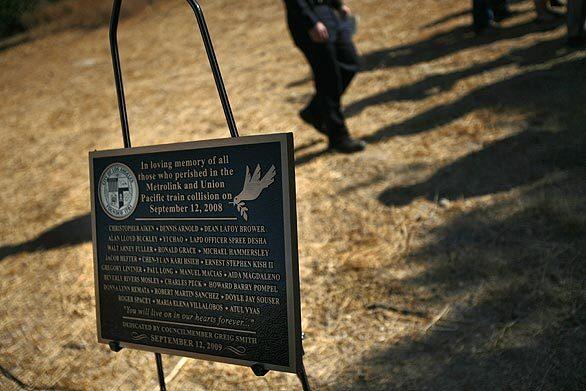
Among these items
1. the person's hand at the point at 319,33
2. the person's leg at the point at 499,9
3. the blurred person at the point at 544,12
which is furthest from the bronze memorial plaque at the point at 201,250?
the person's leg at the point at 499,9

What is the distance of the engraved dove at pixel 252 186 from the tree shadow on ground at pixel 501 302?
43.9 inches

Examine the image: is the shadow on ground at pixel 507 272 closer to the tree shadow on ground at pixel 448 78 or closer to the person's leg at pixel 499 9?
the tree shadow on ground at pixel 448 78

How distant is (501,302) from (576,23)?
4.24 metres

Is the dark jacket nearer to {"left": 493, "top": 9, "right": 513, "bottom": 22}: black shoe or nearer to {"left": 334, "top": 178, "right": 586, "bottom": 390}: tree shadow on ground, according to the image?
{"left": 334, "top": 178, "right": 586, "bottom": 390}: tree shadow on ground

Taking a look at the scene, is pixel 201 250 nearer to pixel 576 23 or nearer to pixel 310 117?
pixel 310 117

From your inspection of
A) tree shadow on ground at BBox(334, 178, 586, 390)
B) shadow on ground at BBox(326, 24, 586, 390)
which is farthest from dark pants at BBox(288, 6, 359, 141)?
tree shadow on ground at BBox(334, 178, 586, 390)

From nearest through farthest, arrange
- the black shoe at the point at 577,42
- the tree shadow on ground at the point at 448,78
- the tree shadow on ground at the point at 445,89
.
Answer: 1. the tree shadow on ground at the point at 445,89
2. the tree shadow on ground at the point at 448,78
3. the black shoe at the point at 577,42

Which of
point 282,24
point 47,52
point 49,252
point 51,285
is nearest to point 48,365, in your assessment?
→ point 51,285

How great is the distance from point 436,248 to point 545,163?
123 centimetres

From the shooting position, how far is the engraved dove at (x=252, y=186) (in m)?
2.06

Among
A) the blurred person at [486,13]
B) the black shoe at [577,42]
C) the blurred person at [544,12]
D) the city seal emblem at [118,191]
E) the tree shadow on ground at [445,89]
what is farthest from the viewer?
the blurred person at [486,13]

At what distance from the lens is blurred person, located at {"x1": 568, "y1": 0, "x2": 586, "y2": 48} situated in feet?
19.4

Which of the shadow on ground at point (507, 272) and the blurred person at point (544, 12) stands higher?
the blurred person at point (544, 12)

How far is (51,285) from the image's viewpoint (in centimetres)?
394
